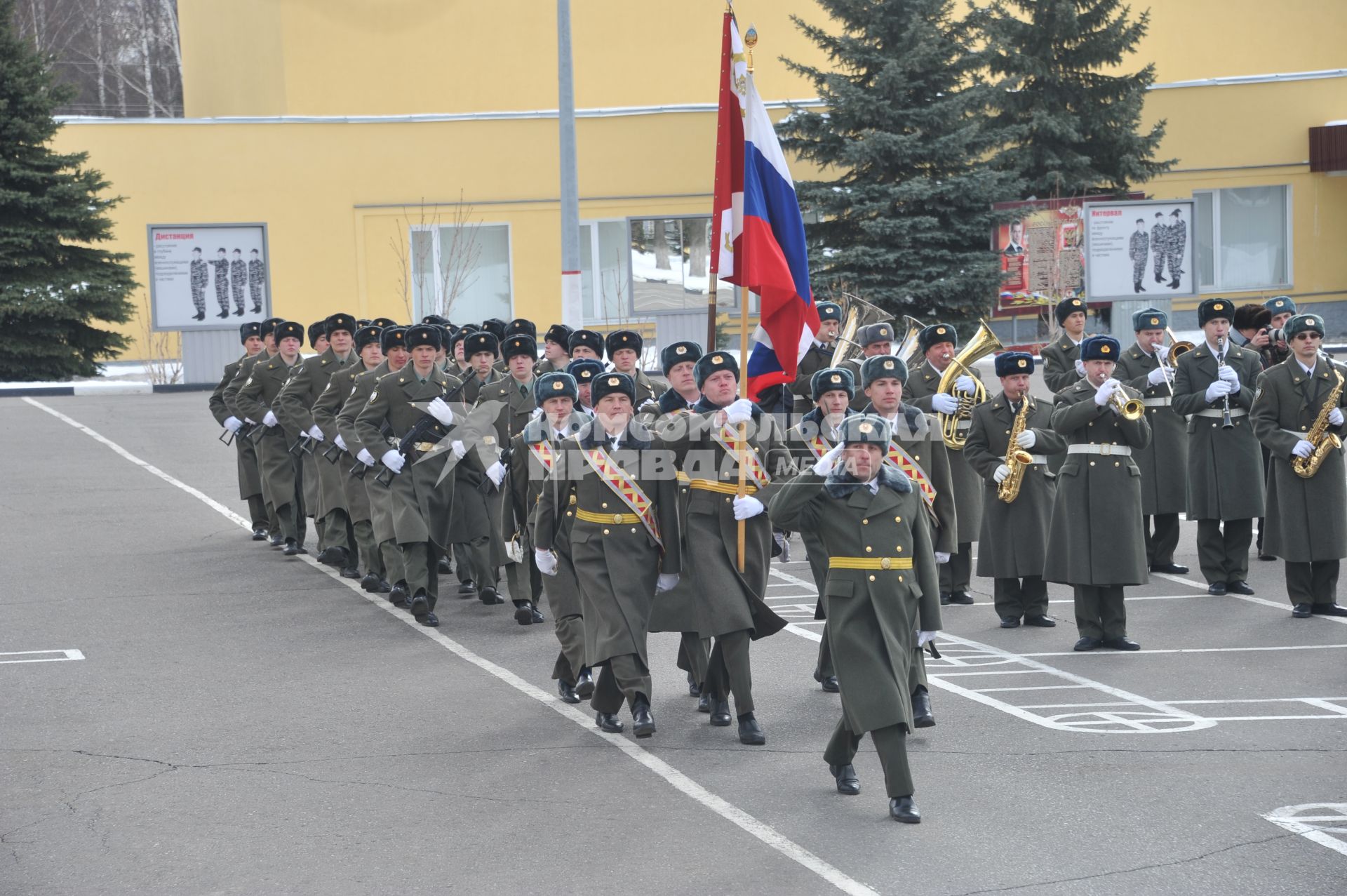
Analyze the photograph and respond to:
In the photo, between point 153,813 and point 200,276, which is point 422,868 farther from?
point 200,276

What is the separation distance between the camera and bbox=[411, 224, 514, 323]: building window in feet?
104

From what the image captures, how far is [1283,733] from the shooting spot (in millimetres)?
8062

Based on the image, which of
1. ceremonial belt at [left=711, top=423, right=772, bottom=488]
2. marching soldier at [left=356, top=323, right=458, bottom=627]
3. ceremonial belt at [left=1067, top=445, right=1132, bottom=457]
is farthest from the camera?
marching soldier at [left=356, top=323, right=458, bottom=627]

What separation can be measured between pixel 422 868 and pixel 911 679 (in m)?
2.75

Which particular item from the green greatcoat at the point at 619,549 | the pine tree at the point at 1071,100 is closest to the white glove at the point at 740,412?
the green greatcoat at the point at 619,549

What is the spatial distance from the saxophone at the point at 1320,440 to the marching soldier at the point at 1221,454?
36.7 inches

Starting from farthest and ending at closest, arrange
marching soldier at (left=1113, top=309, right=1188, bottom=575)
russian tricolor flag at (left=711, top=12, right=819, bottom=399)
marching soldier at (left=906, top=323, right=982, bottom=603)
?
marching soldier at (left=1113, top=309, right=1188, bottom=575) → marching soldier at (left=906, top=323, right=982, bottom=603) → russian tricolor flag at (left=711, top=12, right=819, bottom=399)

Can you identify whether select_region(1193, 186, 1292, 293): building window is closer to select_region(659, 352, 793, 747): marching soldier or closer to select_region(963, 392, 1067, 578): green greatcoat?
select_region(963, 392, 1067, 578): green greatcoat

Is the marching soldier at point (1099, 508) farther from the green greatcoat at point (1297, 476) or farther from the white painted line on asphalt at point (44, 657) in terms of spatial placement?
the white painted line on asphalt at point (44, 657)

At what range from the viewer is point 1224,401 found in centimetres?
1233

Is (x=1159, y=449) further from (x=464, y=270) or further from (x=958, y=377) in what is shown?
(x=464, y=270)

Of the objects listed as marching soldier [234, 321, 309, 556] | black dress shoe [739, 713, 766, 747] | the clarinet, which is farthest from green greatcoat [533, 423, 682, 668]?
marching soldier [234, 321, 309, 556]

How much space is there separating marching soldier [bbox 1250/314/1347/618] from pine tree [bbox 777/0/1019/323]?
1522 centimetres

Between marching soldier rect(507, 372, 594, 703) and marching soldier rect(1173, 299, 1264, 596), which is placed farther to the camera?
marching soldier rect(1173, 299, 1264, 596)
